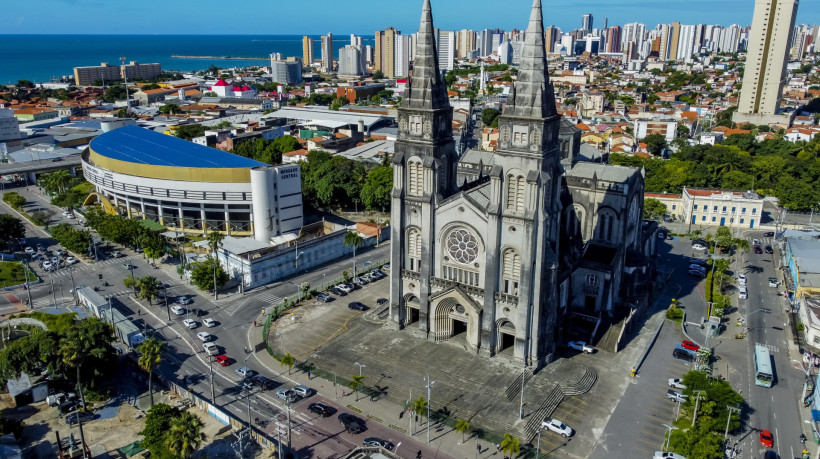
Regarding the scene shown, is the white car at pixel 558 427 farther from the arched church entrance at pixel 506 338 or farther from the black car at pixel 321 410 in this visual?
the black car at pixel 321 410

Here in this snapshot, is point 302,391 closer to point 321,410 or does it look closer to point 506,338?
point 321,410

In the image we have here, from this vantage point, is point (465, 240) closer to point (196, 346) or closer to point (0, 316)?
point (196, 346)

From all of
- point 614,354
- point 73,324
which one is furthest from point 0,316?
point 614,354

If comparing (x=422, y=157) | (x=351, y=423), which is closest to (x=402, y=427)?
(x=351, y=423)

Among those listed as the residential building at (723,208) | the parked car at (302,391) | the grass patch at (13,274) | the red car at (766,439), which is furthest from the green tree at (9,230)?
the residential building at (723,208)

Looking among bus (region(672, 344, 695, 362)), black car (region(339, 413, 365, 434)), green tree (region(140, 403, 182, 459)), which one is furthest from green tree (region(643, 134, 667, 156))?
green tree (region(140, 403, 182, 459))
